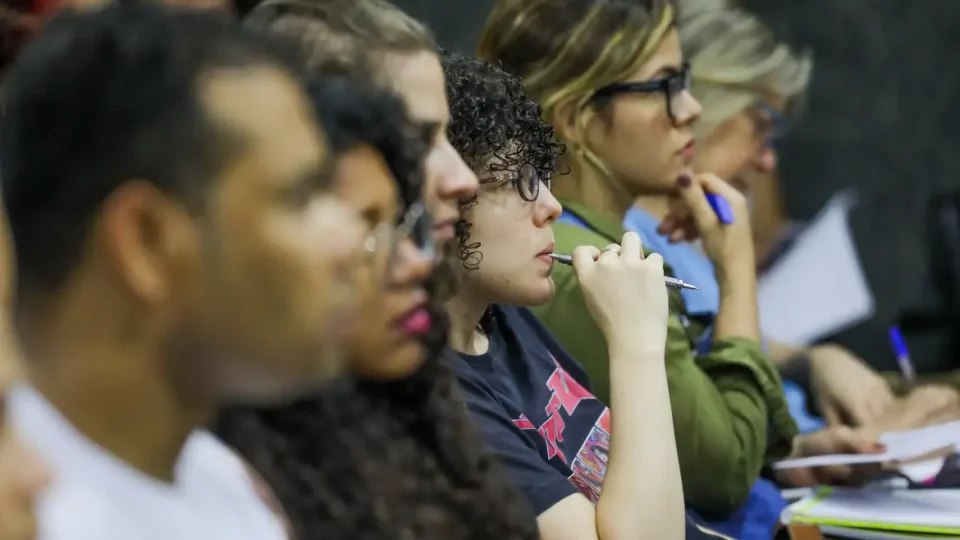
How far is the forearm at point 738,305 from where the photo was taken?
119cm

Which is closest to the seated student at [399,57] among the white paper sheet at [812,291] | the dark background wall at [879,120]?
the white paper sheet at [812,291]

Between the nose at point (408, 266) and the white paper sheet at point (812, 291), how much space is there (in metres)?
1.44

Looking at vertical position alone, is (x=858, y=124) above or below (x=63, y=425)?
below

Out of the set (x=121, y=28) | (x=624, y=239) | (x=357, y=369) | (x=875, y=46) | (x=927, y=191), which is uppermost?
(x=121, y=28)

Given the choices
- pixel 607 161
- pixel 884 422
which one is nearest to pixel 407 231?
pixel 607 161

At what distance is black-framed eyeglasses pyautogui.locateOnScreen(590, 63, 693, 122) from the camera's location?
1.17 metres

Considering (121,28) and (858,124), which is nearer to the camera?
(121,28)

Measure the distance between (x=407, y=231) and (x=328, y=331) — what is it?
8 cm

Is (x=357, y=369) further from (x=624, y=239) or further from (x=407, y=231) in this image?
(x=624, y=239)

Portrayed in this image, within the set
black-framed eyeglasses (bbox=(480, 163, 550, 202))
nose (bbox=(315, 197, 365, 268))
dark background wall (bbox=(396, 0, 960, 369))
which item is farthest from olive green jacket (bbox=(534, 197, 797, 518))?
dark background wall (bbox=(396, 0, 960, 369))

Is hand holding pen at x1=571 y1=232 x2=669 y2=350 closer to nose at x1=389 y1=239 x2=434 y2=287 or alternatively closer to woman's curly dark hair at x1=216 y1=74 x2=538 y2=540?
woman's curly dark hair at x1=216 y1=74 x2=538 y2=540

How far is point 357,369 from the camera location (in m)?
0.52

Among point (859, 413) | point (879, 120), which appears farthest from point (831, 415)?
point (879, 120)

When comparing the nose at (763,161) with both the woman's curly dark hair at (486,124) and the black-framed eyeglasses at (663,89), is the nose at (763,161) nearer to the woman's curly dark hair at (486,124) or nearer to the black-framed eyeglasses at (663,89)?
the black-framed eyeglasses at (663,89)
